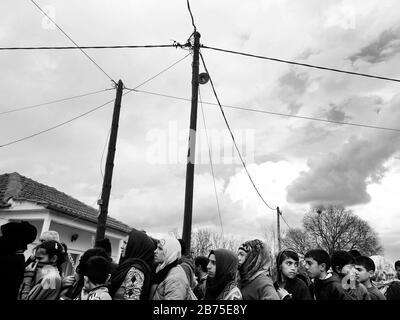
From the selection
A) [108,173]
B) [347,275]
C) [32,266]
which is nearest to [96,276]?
[32,266]

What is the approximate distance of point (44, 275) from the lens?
11.0 ft

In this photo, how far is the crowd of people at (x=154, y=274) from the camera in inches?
116

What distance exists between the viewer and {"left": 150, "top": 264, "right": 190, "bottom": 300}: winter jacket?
9.71 ft

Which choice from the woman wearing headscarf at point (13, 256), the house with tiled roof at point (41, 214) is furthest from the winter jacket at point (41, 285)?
the house with tiled roof at point (41, 214)

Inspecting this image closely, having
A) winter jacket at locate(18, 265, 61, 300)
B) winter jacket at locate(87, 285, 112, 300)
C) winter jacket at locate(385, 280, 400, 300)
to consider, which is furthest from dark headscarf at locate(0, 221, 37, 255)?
winter jacket at locate(385, 280, 400, 300)

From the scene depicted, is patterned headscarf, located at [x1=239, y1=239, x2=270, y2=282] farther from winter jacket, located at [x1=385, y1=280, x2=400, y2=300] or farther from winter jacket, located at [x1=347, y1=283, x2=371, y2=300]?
winter jacket, located at [x1=385, y1=280, x2=400, y2=300]

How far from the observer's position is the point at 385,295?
14.3ft

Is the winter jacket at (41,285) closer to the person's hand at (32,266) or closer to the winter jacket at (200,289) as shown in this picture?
the person's hand at (32,266)

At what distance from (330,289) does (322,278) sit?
9.7 inches

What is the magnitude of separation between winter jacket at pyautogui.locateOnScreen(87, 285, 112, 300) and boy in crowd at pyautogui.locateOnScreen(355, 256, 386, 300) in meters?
3.05

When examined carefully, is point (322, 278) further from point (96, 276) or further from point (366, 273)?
point (96, 276)

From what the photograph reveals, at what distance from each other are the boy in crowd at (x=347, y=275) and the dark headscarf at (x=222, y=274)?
1.48 m
